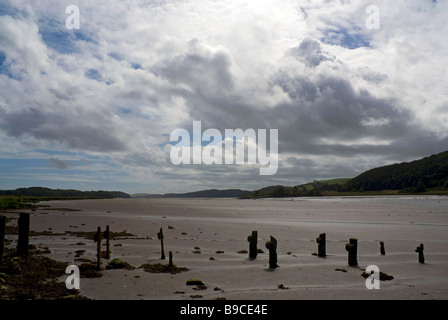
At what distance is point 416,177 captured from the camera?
543 ft

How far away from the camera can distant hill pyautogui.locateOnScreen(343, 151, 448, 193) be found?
493 ft

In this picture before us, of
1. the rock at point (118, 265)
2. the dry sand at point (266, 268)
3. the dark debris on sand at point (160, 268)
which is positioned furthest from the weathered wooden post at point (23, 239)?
the dark debris on sand at point (160, 268)

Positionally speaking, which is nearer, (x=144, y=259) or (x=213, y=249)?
(x=144, y=259)

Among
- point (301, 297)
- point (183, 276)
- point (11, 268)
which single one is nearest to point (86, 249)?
point (11, 268)

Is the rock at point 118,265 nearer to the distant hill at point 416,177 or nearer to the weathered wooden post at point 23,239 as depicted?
the weathered wooden post at point 23,239

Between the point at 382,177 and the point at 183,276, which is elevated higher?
the point at 382,177

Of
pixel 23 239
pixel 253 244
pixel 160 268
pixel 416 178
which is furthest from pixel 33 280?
pixel 416 178

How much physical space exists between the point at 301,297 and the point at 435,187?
529 ft

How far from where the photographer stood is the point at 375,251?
21594mm

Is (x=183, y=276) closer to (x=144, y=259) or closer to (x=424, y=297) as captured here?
(x=144, y=259)

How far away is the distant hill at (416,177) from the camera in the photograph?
150 metres

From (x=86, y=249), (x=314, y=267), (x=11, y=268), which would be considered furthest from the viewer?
(x=86, y=249)

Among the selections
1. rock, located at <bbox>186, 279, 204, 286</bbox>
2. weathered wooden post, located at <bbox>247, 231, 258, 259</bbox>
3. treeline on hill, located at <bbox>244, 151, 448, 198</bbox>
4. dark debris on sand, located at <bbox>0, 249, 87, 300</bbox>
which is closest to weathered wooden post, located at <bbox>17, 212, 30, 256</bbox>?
dark debris on sand, located at <bbox>0, 249, 87, 300</bbox>

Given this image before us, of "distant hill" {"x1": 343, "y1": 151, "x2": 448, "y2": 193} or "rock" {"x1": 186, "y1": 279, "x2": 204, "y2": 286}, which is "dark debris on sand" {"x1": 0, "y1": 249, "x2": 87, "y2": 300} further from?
"distant hill" {"x1": 343, "y1": 151, "x2": 448, "y2": 193}
